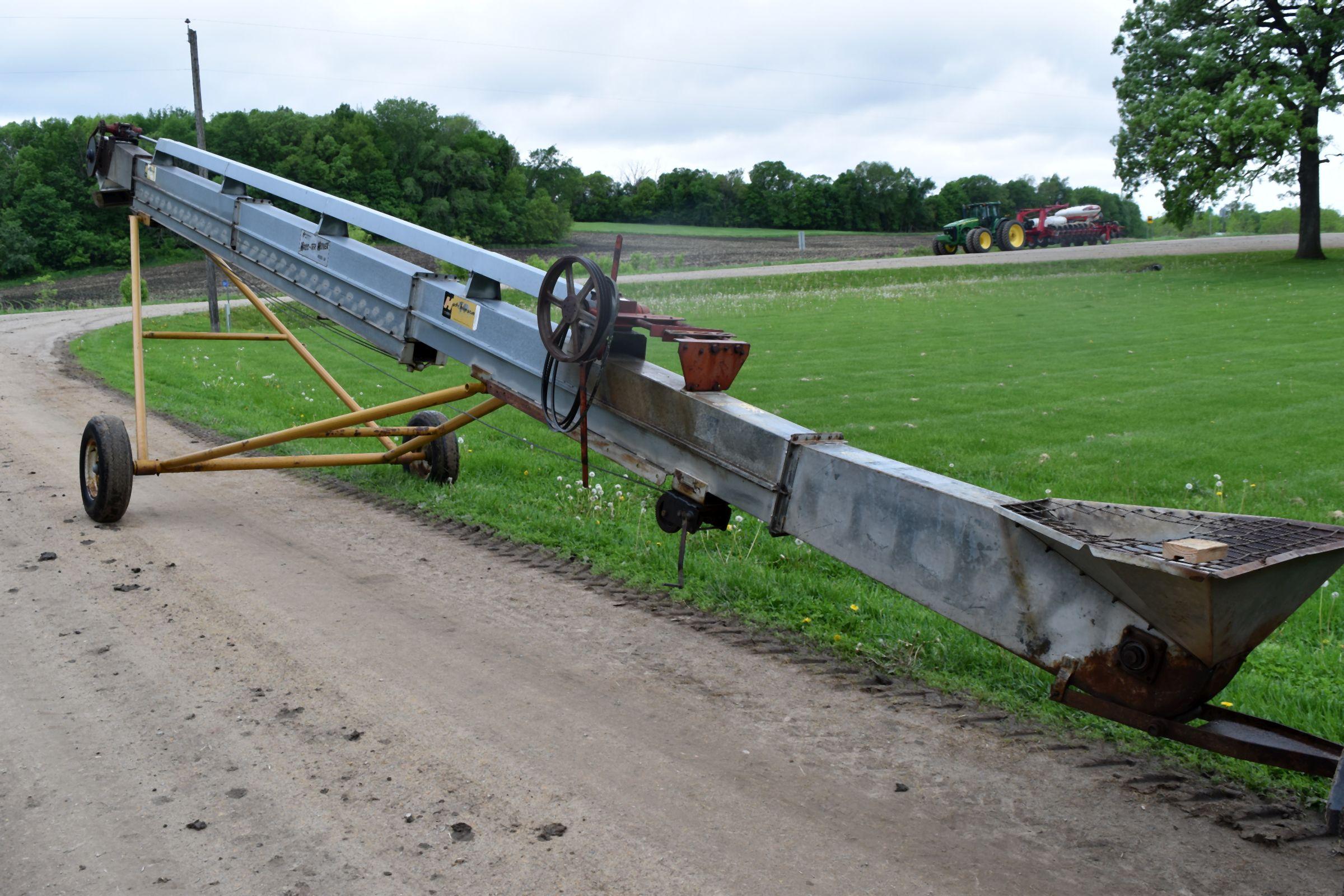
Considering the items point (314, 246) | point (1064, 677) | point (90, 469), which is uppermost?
point (314, 246)

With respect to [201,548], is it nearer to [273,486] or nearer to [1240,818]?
[273,486]

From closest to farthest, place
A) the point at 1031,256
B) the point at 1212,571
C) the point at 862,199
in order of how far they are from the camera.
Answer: the point at 1212,571 < the point at 1031,256 < the point at 862,199

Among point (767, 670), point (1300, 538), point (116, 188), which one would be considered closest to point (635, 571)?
point (767, 670)

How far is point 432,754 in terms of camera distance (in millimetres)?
4160

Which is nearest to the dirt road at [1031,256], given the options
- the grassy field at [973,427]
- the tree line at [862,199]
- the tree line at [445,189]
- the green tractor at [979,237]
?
the green tractor at [979,237]

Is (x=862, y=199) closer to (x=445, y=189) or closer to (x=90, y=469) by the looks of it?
(x=445, y=189)

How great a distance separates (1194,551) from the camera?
8.62ft

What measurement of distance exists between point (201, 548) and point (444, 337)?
2.59 m

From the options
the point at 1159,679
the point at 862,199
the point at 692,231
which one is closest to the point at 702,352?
the point at 1159,679

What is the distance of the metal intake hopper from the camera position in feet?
8.68

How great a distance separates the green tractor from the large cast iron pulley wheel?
152ft

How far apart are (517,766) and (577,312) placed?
6.19ft

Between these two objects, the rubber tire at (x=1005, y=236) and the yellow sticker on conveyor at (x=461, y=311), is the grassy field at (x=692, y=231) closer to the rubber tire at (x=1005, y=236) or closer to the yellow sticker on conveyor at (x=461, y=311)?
the rubber tire at (x=1005, y=236)

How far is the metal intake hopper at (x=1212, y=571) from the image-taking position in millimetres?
2646
